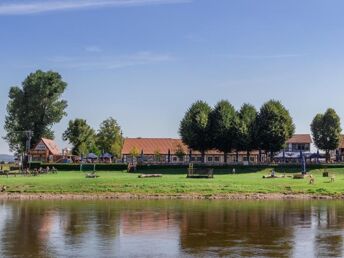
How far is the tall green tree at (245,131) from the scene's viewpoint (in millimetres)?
121562

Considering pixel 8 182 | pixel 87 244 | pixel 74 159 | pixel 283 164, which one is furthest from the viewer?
pixel 74 159

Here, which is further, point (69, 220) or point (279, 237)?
point (69, 220)

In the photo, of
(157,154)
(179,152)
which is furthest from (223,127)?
(157,154)

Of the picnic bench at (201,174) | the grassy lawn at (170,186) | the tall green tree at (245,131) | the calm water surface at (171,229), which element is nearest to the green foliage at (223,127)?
the tall green tree at (245,131)

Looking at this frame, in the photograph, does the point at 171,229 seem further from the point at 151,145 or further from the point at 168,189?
the point at 151,145

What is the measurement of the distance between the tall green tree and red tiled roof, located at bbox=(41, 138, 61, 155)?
46.4 metres

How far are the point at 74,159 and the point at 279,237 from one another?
112 m

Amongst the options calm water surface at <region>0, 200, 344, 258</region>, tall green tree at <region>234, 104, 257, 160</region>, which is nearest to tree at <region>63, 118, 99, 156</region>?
tall green tree at <region>234, 104, 257, 160</region>

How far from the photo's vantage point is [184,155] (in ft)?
529

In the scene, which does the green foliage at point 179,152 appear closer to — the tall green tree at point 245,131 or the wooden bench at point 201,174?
the tall green tree at point 245,131

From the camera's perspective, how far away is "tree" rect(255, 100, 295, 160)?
121875mm

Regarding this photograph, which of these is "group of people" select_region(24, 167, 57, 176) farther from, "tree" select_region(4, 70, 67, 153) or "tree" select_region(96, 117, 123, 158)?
"tree" select_region(96, 117, 123, 158)

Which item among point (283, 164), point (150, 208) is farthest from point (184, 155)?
point (150, 208)

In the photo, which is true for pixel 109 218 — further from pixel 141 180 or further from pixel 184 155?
pixel 184 155
